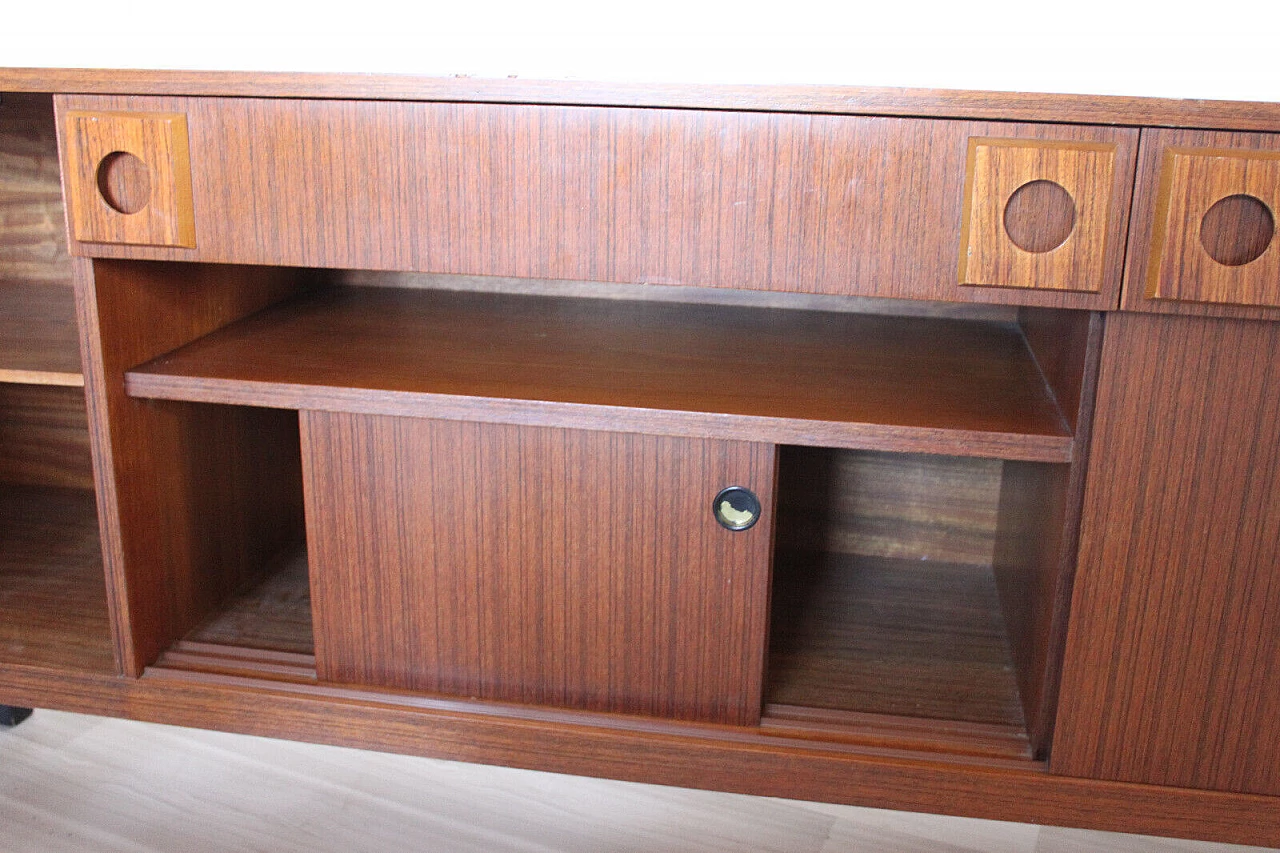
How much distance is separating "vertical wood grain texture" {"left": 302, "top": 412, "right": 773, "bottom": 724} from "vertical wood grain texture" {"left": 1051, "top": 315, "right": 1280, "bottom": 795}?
0.25 meters

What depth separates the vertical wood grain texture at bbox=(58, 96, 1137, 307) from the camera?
33.9 inches

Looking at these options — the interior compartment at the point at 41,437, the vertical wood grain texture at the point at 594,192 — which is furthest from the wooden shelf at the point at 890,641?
the interior compartment at the point at 41,437

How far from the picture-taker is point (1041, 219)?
85 centimetres

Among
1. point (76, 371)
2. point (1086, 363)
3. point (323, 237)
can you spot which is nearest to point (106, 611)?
point (76, 371)

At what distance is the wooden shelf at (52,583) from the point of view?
3.68 feet

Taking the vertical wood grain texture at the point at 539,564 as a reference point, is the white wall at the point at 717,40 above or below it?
above

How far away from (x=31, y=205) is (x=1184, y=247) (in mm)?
1209

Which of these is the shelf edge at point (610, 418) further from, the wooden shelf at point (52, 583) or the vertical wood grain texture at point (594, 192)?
the wooden shelf at point (52, 583)

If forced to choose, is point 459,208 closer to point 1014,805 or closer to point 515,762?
point 515,762

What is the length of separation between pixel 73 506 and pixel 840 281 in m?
1.00

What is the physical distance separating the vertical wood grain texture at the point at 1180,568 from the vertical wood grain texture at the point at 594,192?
0.08 m

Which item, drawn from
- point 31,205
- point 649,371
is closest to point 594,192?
point 649,371

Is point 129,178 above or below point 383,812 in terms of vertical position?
above

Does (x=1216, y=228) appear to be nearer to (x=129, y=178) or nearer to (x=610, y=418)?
(x=610, y=418)
